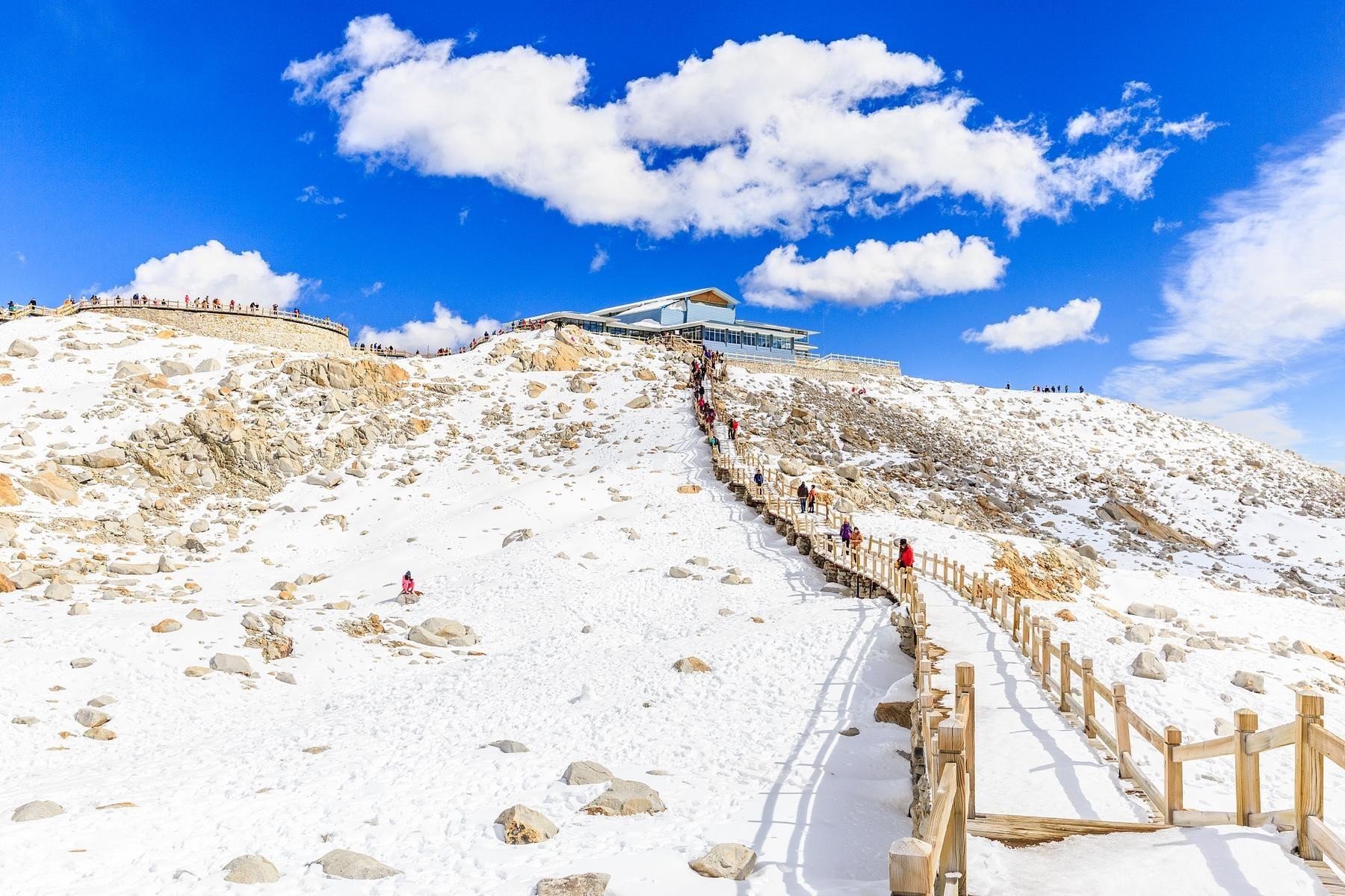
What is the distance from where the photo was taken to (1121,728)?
876 cm

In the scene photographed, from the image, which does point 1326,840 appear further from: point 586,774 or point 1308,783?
point 586,774

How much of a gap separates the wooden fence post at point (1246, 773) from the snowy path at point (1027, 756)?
140 cm

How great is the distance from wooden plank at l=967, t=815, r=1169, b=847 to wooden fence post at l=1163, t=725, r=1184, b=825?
65 cm

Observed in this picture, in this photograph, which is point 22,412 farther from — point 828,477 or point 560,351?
point 828,477

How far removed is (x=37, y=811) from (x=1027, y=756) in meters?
13.1

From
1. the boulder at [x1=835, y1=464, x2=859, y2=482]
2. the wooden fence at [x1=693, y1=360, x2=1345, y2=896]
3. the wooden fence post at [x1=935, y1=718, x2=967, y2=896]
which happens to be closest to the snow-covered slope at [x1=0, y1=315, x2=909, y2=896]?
the wooden fence at [x1=693, y1=360, x2=1345, y2=896]

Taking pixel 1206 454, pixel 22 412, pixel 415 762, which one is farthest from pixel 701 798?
pixel 1206 454

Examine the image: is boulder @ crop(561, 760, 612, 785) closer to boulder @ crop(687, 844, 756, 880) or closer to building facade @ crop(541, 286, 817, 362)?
boulder @ crop(687, 844, 756, 880)

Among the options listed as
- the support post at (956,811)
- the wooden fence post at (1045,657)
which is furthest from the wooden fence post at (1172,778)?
the wooden fence post at (1045,657)

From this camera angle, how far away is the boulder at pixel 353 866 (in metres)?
8.89

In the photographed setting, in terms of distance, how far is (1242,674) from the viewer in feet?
49.9

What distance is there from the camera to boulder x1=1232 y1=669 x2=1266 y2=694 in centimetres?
1491

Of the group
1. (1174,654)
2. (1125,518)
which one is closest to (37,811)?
(1174,654)

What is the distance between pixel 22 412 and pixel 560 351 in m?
27.6
